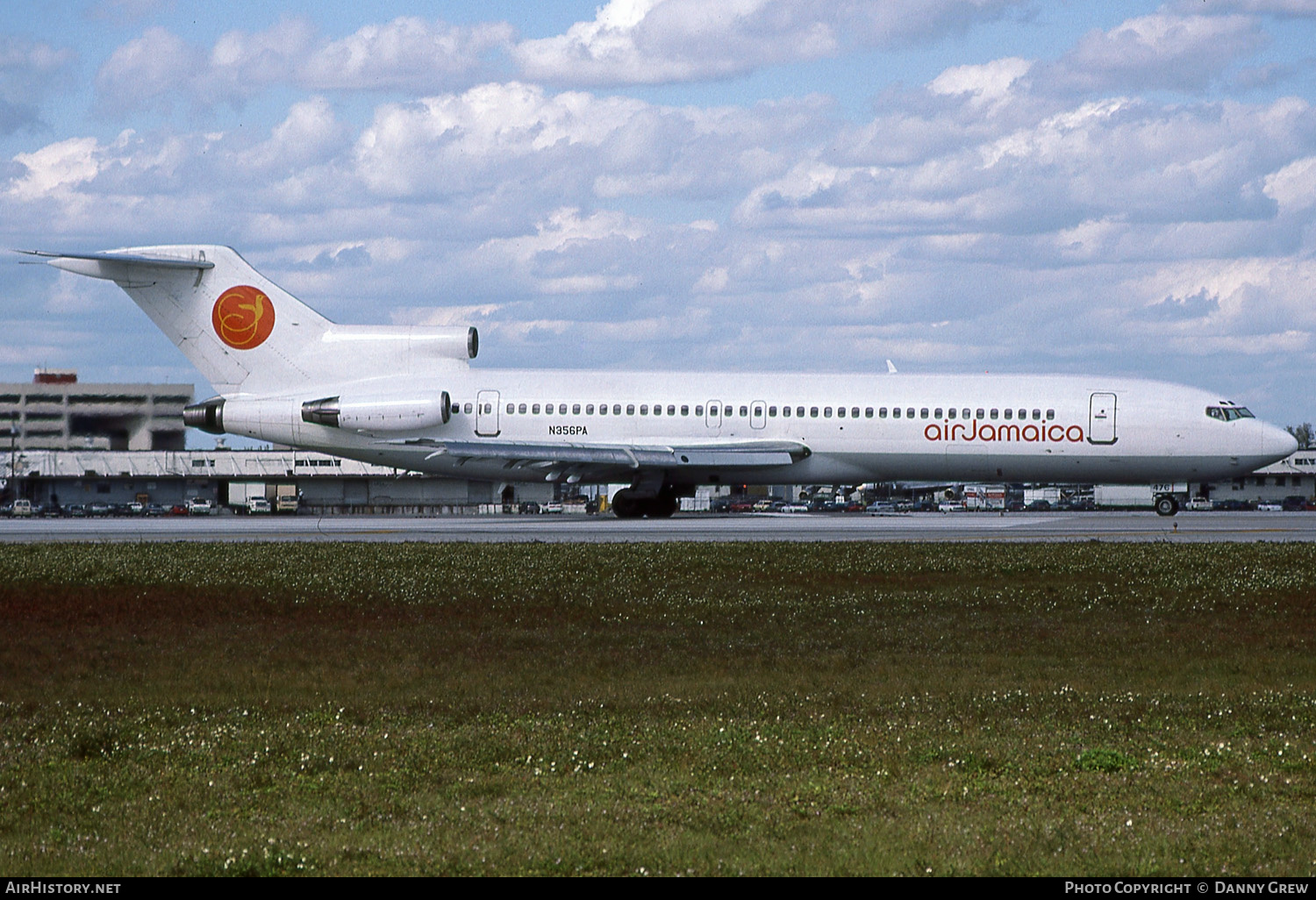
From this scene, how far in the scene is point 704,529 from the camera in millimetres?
37781

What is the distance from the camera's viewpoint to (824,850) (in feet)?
26.1

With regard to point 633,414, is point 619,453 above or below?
below

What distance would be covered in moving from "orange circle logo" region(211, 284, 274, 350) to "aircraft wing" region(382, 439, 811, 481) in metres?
6.01

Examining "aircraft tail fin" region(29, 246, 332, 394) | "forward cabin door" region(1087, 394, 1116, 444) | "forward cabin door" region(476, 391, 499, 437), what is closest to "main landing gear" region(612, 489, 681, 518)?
"forward cabin door" region(476, 391, 499, 437)

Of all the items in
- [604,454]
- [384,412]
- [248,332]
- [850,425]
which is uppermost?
[248,332]

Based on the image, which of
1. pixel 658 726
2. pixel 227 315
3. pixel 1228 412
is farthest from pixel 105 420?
pixel 658 726

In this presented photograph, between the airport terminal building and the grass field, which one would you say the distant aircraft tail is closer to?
the grass field

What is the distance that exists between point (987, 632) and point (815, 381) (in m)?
26.9

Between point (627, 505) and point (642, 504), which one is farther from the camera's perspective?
point (627, 505)

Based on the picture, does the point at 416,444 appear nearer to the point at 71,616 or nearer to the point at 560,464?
the point at 560,464

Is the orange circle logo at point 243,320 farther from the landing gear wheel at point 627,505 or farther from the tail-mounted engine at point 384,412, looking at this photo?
the landing gear wheel at point 627,505

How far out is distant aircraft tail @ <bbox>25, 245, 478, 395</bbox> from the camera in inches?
1759

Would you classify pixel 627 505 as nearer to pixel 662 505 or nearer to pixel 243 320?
pixel 662 505

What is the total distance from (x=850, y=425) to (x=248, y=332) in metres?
19.6
